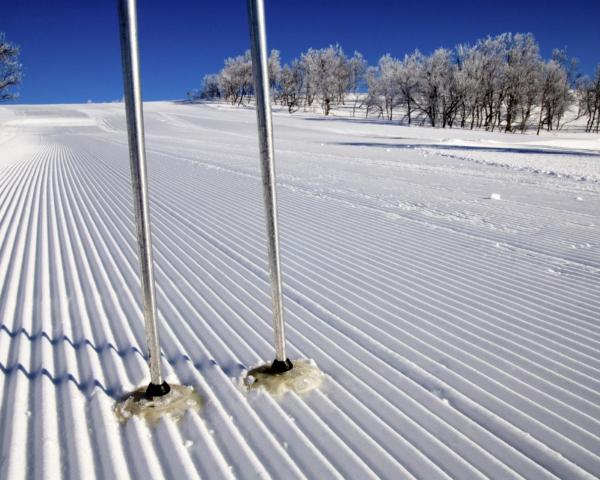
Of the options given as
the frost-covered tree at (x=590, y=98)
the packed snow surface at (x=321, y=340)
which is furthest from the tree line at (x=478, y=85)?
the packed snow surface at (x=321, y=340)

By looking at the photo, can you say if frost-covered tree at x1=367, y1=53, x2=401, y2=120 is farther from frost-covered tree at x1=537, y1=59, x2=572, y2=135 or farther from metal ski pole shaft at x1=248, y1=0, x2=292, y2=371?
metal ski pole shaft at x1=248, y1=0, x2=292, y2=371

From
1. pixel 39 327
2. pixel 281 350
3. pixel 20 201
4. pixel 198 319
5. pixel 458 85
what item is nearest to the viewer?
pixel 281 350

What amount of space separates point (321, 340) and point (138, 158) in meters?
1.97

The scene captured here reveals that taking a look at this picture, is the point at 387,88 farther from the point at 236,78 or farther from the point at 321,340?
the point at 321,340

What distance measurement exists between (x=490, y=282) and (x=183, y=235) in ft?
14.2

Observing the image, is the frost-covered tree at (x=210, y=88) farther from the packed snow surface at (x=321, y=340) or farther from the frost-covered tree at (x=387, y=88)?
the packed snow surface at (x=321, y=340)

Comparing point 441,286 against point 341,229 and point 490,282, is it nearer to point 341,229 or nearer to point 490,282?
point 490,282

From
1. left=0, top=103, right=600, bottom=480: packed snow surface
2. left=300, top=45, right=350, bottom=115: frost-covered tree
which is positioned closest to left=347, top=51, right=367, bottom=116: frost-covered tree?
left=300, top=45, right=350, bottom=115: frost-covered tree

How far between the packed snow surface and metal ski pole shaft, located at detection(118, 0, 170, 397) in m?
0.44

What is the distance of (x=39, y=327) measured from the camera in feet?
11.4

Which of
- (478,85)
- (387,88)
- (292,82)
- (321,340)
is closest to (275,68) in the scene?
(292,82)

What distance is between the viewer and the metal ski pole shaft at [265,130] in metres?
2.33

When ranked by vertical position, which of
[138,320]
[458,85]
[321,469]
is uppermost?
[458,85]

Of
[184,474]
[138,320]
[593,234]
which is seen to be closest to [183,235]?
[138,320]
